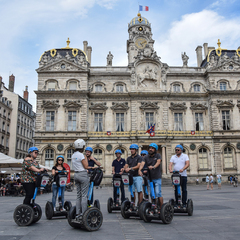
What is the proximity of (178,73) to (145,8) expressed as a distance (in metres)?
14.6

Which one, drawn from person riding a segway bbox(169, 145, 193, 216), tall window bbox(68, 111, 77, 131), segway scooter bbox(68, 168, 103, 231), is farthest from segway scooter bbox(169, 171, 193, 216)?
tall window bbox(68, 111, 77, 131)

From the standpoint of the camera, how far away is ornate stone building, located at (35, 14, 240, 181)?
3725 cm

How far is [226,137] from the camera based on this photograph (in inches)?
1490

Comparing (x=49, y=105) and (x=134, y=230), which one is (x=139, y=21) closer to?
(x=49, y=105)

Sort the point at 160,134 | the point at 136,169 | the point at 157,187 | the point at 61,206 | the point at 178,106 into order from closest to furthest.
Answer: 1. the point at 157,187
2. the point at 136,169
3. the point at 61,206
4. the point at 160,134
5. the point at 178,106

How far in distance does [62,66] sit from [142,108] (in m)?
13.1

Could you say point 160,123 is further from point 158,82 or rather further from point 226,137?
point 226,137

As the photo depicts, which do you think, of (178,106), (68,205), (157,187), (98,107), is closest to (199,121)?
(178,106)

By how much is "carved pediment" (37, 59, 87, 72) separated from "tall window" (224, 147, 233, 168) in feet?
76.1

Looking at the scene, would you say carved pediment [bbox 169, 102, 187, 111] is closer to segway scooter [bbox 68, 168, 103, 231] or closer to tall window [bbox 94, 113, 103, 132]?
tall window [bbox 94, 113, 103, 132]

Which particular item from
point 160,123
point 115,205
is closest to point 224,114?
point 160,123

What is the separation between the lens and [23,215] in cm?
812

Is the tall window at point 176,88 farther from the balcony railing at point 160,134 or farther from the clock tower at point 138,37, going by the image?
the clock tower at point 138,37

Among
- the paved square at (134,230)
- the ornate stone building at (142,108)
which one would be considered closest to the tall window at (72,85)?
the ornate stone building at (142,108)
